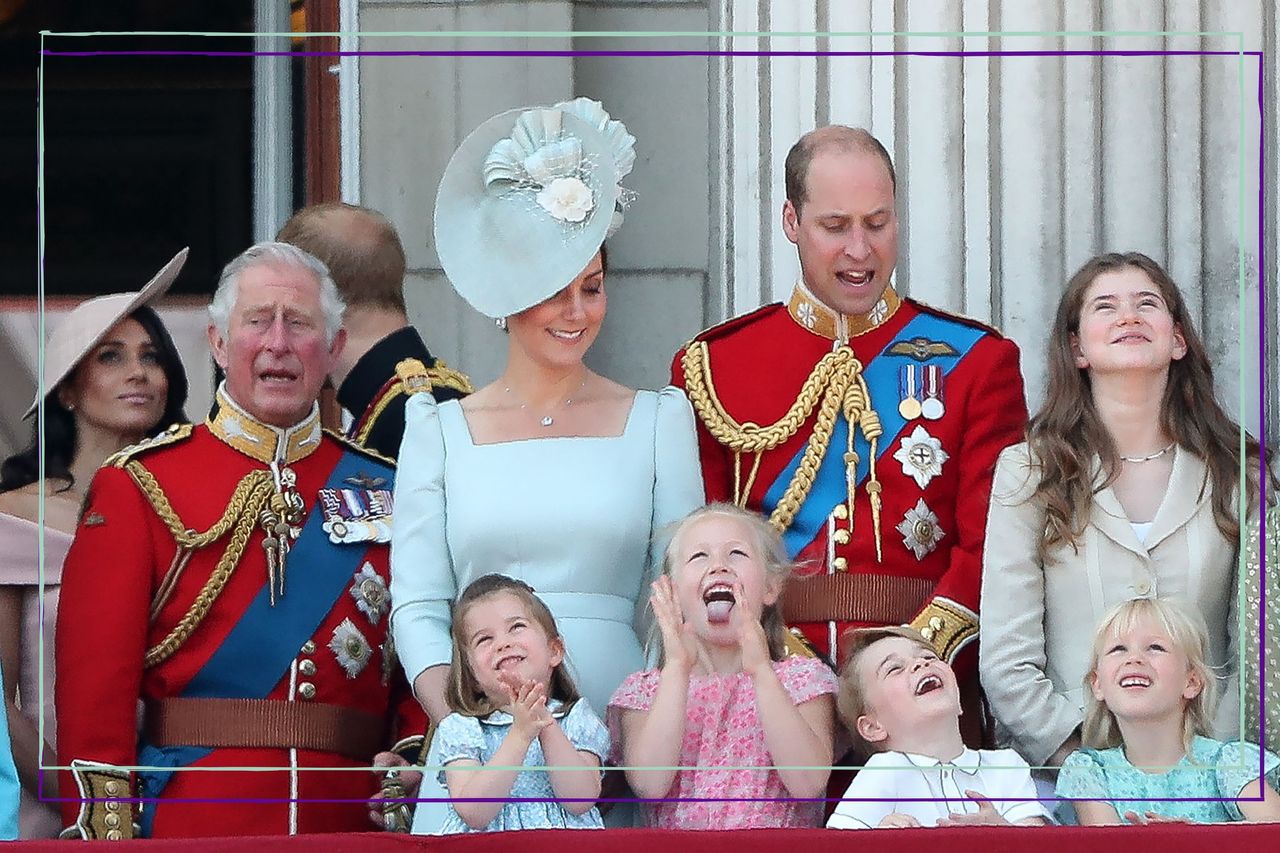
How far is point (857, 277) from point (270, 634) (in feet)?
3.36

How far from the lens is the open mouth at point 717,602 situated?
165 inches

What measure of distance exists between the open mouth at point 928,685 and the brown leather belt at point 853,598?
0.15 m

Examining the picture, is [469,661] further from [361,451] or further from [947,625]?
[947,625]

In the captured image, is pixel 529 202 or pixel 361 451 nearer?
pixel 529 202

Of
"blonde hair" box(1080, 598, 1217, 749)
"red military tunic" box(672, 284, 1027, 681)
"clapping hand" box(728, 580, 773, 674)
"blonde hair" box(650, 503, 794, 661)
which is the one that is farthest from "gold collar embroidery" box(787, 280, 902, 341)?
"blonde hair" box(1080, 598, 1217, 749)

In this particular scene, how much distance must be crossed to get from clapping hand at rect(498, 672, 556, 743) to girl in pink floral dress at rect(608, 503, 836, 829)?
0.14 metres

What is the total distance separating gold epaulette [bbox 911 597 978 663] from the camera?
426 cm

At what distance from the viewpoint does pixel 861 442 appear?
4398 mm

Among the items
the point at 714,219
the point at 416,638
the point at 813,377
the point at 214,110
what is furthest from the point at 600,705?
the point at 214,110

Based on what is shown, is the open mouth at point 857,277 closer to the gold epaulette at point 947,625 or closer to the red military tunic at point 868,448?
the red military tunic at point 868,448

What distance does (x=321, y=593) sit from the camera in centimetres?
441

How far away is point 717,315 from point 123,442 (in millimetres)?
959

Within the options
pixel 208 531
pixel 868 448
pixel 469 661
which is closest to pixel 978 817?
pixel 868 448

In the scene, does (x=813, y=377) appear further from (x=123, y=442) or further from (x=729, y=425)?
(x=123, y=442)
